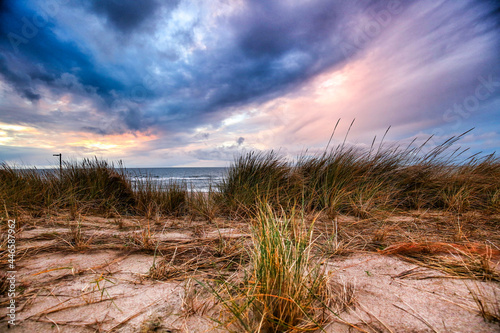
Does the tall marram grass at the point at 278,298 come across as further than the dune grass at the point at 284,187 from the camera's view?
No

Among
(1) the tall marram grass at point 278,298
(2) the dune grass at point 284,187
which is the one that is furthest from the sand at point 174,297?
(2) the dune grass at point 284,187

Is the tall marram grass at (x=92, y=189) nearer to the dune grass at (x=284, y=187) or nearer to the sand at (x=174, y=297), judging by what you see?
the dune grass at (x=284, y=187)

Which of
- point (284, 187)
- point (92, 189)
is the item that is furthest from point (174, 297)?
point (92, 189)

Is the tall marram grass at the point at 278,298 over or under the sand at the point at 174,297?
over

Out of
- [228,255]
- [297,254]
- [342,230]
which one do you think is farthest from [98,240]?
[342,230]

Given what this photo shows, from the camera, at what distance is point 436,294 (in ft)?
3.91

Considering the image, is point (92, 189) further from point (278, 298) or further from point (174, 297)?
point (278, 298)

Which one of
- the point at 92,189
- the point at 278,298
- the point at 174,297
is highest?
the point at 92,189

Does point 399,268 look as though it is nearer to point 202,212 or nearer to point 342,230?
point 342,230

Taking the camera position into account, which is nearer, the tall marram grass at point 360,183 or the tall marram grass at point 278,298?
the tall marram grass at point 278,298

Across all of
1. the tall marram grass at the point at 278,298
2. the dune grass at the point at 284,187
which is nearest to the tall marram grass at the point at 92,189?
the dune grass at the point at 284,187

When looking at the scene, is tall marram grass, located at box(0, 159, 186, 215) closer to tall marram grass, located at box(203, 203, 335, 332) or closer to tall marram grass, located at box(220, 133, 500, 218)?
tall marram grass, located at box(220, 133, 500, 218)

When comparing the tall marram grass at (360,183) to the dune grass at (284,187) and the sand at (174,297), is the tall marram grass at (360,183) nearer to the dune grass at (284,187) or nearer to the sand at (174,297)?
the dune grass at (284,187)

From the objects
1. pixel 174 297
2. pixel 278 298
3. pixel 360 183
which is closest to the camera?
pixel 278 298
